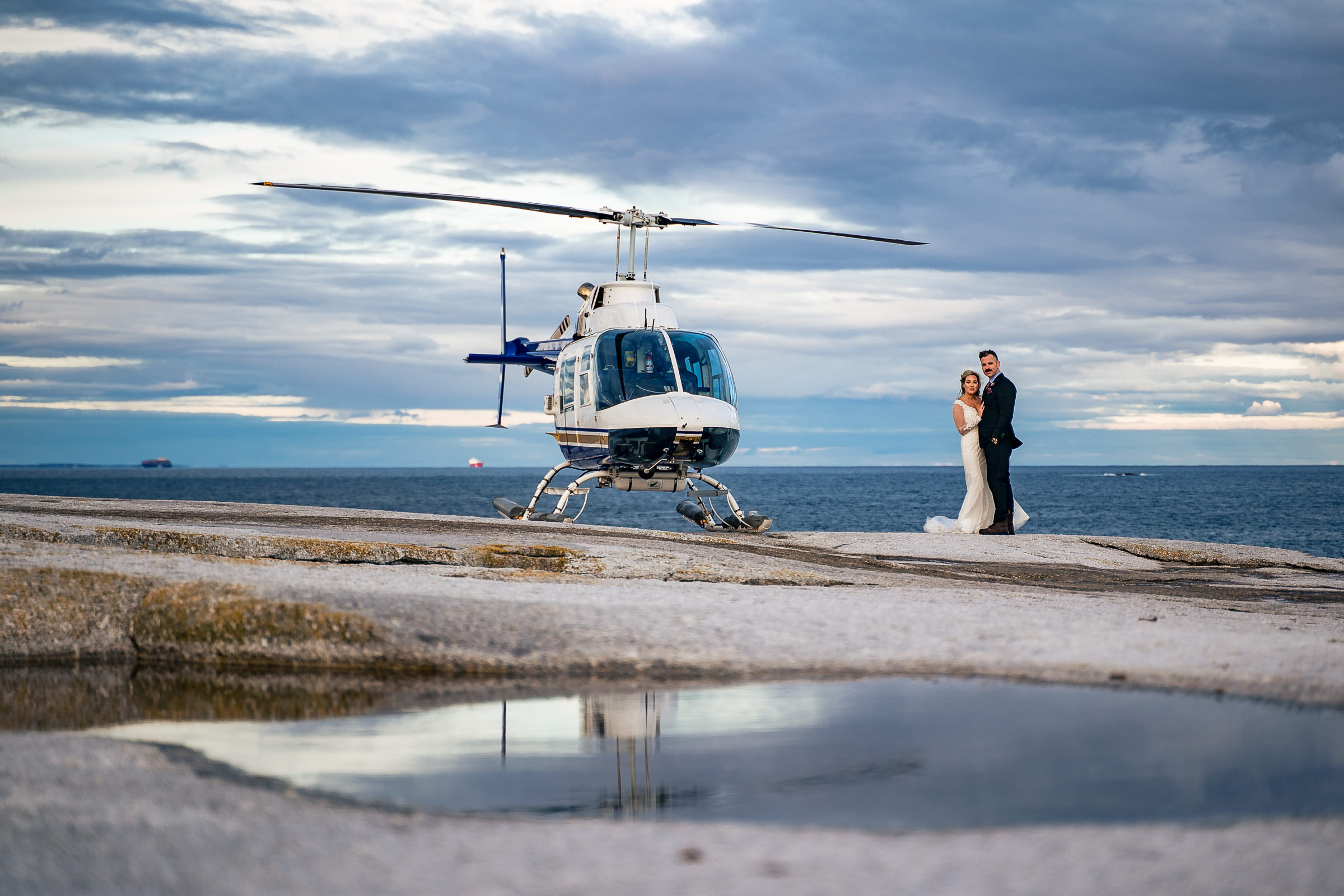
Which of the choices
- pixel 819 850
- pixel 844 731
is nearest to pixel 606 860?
pixel 819 850

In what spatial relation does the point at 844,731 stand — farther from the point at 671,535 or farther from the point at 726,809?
the point at 671,535

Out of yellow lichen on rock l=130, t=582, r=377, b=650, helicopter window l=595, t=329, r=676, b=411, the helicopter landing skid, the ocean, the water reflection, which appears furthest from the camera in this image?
the ocean

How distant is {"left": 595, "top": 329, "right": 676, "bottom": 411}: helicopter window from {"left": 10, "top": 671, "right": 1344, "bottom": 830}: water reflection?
39.2ft

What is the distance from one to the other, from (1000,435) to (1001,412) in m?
0.31

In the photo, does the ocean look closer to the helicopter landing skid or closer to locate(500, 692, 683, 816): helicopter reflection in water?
the helicopter landing skid

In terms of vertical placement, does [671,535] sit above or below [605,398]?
below

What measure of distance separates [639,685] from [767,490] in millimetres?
98987

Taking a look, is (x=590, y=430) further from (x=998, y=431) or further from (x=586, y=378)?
(x=998, y=431)

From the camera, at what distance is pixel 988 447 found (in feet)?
46.0

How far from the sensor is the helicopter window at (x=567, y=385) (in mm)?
17750

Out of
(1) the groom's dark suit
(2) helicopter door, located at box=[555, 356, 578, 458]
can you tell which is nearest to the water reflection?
(1) the groom's dark suit

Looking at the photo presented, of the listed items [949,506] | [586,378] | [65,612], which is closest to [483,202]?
[586,378]

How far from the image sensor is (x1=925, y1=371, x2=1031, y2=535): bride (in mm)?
14320

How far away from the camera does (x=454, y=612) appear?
4.97m
